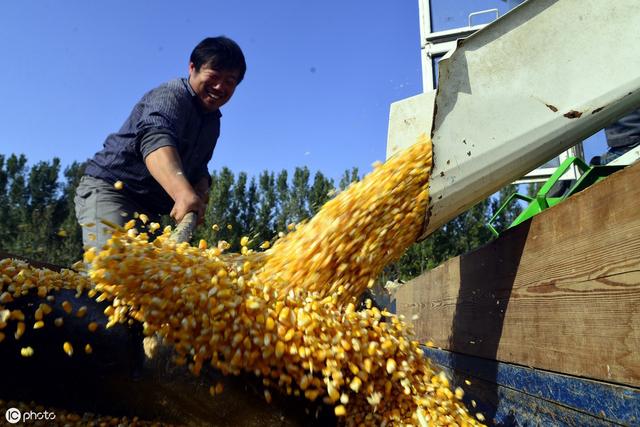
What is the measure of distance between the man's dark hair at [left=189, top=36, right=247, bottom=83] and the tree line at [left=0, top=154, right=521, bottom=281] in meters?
15.4

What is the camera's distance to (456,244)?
63.5 feet

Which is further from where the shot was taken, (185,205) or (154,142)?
(154,142)

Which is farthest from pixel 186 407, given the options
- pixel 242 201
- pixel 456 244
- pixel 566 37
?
pixel 242 201

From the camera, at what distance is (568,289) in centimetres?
158

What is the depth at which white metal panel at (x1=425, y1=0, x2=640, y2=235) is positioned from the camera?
168 centimetres

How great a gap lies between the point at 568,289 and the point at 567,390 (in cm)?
32

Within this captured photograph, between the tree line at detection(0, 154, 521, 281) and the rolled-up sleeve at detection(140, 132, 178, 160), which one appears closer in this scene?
the rolled-up sleeve at detection(140, 132, 178, 160)

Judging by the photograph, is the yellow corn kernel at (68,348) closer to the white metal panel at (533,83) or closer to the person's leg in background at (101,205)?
the person's leg in background at (101,205)

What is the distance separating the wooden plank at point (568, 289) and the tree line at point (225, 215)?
15632 millimetres

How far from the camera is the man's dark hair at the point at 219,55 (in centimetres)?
278

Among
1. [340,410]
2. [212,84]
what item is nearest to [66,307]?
[340,410]

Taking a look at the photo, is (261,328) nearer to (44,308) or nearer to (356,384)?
(356,384)

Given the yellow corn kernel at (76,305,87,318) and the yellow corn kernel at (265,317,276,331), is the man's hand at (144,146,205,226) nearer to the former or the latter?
the yellow corn kernel at (76,305,87,318)

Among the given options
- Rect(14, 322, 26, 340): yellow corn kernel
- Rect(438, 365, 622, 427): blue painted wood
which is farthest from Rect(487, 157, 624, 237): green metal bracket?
Rect(14, 322, 26, 340): yellow corn kernel
